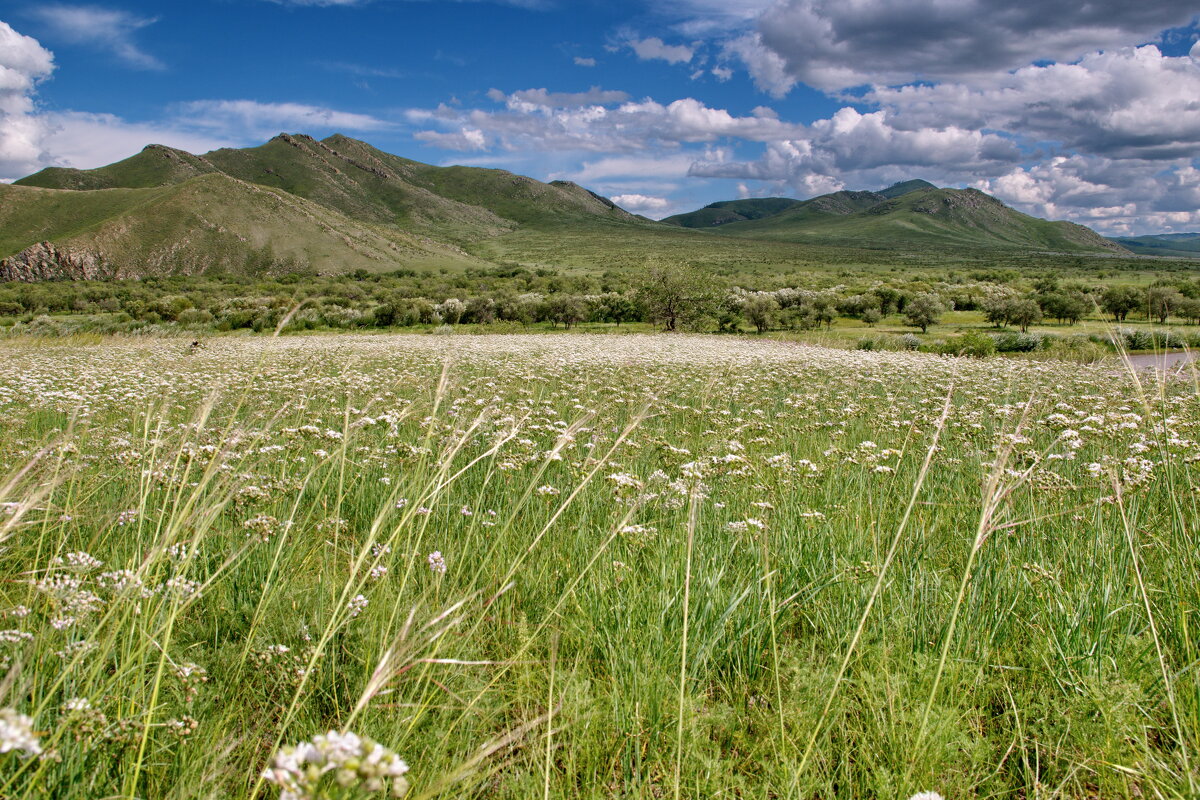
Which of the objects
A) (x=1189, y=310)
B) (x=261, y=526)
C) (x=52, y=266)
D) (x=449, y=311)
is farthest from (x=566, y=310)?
(x=52, y=266)

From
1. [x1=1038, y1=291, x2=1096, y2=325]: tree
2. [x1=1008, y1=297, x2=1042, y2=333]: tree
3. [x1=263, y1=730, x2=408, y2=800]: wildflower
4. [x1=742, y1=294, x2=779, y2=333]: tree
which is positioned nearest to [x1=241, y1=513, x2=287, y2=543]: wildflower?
[x1=263, y1=730, x2=408, y2=800]: wildflower

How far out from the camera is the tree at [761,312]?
44312 mm

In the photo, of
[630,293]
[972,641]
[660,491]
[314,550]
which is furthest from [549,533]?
[630,293]

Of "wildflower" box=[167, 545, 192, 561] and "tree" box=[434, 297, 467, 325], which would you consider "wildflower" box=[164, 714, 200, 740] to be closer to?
"wildflower" box=[167, 545, 192, 561]

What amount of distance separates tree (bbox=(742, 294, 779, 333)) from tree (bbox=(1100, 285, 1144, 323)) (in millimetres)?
21571

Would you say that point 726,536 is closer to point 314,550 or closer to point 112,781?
point 314,550

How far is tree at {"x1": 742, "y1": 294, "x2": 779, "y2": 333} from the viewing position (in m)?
44.3

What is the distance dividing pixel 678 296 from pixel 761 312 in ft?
21.9

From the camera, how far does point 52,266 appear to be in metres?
105

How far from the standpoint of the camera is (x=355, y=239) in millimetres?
119562

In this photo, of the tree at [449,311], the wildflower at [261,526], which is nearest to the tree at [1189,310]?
the tree at [449,311]

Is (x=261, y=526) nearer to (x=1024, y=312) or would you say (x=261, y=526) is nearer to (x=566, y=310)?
(x=1024, y=312)

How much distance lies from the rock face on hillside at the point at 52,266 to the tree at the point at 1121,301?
138013 millimetres

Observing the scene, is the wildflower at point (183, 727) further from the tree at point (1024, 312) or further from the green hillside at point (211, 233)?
the green hillside at point (211, 233)
